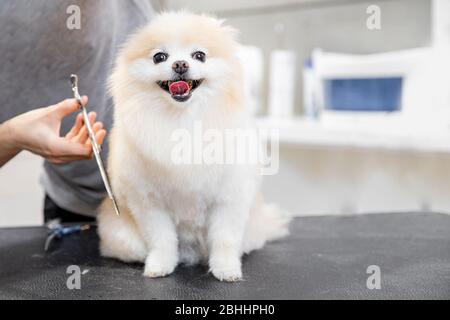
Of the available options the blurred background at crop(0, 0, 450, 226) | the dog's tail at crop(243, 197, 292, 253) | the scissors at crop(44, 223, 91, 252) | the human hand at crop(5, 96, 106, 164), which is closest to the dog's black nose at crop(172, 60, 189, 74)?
the human hand at crop(5, 96, 106, 164)

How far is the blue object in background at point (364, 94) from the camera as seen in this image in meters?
1.70

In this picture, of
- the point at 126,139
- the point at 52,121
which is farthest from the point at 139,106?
the point at 52,121

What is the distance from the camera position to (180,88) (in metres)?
0.81

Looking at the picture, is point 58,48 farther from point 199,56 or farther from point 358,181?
point 358,181

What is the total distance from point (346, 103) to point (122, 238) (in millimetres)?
1098

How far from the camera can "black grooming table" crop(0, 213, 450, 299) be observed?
83 centimetres

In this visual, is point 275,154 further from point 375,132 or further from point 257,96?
point 375,132

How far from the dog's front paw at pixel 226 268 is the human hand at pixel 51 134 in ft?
1.10

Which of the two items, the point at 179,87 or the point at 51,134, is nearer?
the point at 179,87

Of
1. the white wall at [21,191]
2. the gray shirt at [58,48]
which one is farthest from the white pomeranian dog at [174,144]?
the white wall at [21,191]

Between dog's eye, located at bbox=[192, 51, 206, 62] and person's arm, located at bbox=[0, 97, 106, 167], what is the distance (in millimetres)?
273

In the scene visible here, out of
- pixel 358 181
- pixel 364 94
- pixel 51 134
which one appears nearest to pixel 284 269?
pixel 51 134

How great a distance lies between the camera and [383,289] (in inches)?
32.9

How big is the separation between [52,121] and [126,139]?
205 millimetres
